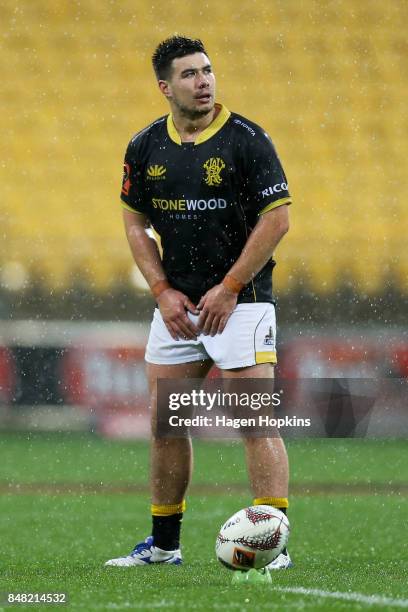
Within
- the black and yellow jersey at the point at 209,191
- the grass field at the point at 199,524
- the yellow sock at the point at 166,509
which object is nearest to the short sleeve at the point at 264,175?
the black and yellow jersey at the point at 209,191

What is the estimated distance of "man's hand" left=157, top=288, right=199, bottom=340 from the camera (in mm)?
4652

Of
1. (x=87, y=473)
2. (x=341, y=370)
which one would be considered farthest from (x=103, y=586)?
(x=341, y=370)

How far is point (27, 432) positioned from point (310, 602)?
877cm

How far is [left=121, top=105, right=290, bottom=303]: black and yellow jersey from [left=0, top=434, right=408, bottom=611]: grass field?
43.1 inches

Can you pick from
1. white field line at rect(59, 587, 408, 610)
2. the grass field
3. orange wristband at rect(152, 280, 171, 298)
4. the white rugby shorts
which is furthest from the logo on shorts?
white field line at rect(59, 587, 408, 610)

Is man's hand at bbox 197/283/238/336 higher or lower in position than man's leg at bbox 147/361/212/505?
higher

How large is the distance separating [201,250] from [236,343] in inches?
15.2

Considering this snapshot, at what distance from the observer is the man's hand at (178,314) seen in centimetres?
465

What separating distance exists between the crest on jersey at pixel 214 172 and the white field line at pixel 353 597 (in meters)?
1.55

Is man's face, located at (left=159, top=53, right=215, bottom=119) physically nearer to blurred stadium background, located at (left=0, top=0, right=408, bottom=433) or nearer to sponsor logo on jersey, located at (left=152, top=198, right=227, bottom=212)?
sponsor logo on jersey, located at (left=152, top=198, right=227, bottom=212)

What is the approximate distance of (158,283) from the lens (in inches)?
A: 187

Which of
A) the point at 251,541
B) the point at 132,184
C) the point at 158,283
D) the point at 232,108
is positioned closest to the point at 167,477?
the point at 158,283

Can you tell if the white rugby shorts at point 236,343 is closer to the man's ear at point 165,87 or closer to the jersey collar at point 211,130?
the jersey collar at point 211,130

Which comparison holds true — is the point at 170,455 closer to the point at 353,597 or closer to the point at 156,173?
the point at 156,173
